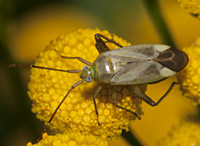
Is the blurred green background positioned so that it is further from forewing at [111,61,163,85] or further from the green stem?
forewing at [111,61,163,85]

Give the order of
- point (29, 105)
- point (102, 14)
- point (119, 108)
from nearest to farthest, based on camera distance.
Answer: point (119, 108), point (29, 105), point (102, 14)

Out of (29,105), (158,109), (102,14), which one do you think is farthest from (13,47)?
(158,109)

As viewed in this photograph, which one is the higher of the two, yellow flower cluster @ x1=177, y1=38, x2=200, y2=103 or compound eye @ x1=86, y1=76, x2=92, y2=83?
compound eye @ x1=86, y1=76, x2=92, y2=83

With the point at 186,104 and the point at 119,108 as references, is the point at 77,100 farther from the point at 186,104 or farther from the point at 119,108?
the point at 186,104

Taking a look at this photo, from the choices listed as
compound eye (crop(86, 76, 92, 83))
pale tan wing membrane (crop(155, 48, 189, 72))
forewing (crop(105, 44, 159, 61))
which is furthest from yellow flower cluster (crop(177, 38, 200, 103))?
compound eye (crop(86, 76, 92, 83))

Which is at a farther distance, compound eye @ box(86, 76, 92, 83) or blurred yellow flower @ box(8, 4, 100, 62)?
blurred yellow flower @ box(8, 4, 100, 62)

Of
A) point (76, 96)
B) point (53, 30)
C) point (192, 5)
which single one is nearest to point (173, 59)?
point (192, 5)

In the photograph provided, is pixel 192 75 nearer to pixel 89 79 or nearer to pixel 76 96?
pixel 89 79

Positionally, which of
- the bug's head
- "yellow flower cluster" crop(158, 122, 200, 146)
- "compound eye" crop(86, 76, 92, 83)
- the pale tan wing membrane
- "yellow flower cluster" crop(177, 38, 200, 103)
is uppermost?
the bug's head

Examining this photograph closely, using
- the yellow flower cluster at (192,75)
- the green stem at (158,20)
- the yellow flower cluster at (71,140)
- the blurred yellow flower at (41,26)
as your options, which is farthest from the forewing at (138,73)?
the blurred yellow flower at (41,26)
